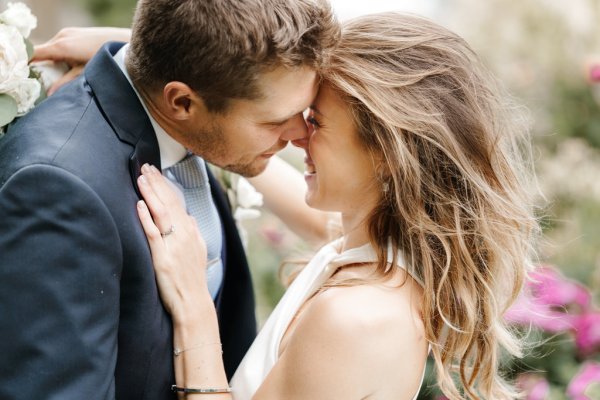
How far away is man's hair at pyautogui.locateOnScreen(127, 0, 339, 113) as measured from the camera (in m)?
2.03

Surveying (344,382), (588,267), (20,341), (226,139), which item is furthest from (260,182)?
(588,267)

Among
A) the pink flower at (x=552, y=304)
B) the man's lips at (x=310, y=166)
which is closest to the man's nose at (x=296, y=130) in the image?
the man's lips at (x=310, y=166)

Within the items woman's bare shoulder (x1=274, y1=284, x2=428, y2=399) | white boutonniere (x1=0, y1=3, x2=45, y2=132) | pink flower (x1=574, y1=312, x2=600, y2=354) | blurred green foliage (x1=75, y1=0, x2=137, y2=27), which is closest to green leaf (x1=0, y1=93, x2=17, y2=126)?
white boutonniere (x1=0, y1=3, x2=45, y2=132)

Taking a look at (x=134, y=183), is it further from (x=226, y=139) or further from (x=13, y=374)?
(x=13, y=374)

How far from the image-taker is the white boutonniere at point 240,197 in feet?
9.17

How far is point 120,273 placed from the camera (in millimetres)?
1964

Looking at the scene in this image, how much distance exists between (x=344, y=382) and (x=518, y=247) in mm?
781

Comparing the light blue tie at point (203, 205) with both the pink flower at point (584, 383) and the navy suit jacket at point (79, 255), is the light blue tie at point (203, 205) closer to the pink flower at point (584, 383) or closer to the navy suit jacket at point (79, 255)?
the navy suit jacket at point (79, 255)

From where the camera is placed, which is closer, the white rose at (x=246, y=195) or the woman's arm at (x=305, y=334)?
the woman's arm at (x=305, y=334)

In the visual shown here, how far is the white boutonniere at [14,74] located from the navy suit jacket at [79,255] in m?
0.09

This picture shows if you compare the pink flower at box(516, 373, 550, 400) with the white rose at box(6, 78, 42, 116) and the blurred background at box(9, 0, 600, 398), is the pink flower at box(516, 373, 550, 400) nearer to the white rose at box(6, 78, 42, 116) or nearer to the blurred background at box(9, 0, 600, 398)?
the blurred background at box(9, 0, 600, 398)

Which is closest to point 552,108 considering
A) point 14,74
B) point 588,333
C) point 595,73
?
point 595,73

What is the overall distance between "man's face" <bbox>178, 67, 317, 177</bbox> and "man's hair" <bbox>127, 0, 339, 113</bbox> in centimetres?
4

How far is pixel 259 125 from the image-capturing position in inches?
90.7
